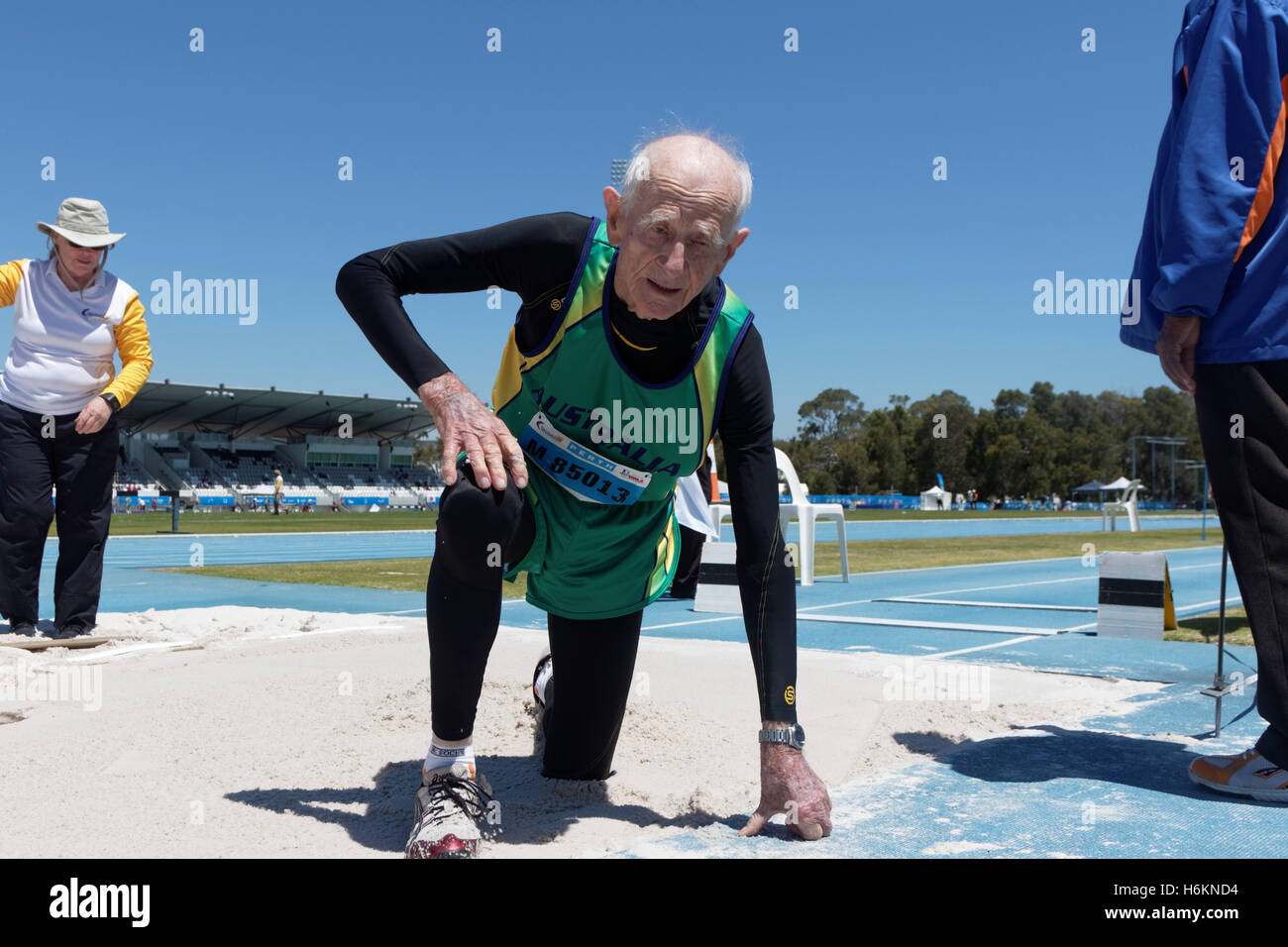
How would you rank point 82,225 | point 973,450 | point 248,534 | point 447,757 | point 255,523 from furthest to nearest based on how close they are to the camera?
point 973,450, point 255,523, point 248,534, point 82,225, point 447,757

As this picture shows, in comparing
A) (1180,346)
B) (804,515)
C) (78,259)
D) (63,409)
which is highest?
(78,259)

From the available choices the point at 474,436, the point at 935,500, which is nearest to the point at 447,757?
the point at 474,436

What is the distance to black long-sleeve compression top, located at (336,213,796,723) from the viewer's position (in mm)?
2389

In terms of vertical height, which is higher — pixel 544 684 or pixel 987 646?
pixel 544 684

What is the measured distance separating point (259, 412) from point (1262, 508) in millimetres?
62425

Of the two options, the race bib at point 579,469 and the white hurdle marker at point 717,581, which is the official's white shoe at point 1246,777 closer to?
the race bib at point 579,469

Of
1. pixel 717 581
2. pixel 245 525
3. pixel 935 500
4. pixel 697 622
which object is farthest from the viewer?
pixel 935 500

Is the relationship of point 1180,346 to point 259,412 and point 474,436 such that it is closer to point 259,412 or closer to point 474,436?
point 474,436

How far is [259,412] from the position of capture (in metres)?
59.5

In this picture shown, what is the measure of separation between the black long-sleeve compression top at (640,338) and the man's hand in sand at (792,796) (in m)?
0.10

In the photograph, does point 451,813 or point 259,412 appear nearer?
point 451,813

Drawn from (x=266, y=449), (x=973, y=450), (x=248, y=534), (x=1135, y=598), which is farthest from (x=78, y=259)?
(x=973, y=450)
